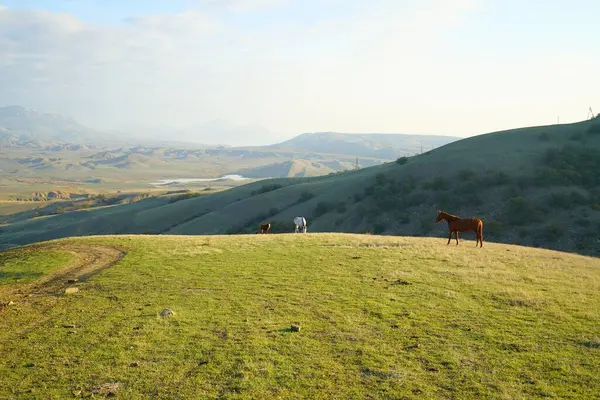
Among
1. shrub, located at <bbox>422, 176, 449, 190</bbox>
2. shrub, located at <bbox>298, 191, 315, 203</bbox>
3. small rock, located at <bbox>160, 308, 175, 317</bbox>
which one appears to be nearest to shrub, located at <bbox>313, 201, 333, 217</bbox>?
shrub, located at <bbox>298, 191, 315, 203</bbox>

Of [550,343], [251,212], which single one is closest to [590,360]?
[550,343]

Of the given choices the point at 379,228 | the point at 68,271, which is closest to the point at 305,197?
the point at 379,228

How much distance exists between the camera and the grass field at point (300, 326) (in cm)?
1123

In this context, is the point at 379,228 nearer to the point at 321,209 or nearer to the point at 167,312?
the point at 321,209

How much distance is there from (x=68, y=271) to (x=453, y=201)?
184ft

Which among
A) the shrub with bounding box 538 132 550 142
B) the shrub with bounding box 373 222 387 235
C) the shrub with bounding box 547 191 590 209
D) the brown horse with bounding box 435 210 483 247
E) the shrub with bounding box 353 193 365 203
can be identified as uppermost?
the shrub with bounding box 538 132 550 142

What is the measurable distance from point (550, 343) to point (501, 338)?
4.53 ft

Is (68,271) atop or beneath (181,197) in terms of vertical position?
atop

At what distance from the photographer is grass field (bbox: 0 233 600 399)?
36.8ft

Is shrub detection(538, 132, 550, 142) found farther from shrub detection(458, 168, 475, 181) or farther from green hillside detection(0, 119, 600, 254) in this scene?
shrub detection(458, 168, 475, 181)

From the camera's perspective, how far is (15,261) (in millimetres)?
25328

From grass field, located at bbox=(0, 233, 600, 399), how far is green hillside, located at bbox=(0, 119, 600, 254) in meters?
35.5

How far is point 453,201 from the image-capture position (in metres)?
67.2

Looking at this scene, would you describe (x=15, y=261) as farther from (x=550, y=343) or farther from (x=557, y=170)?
(x=557, y=170)
